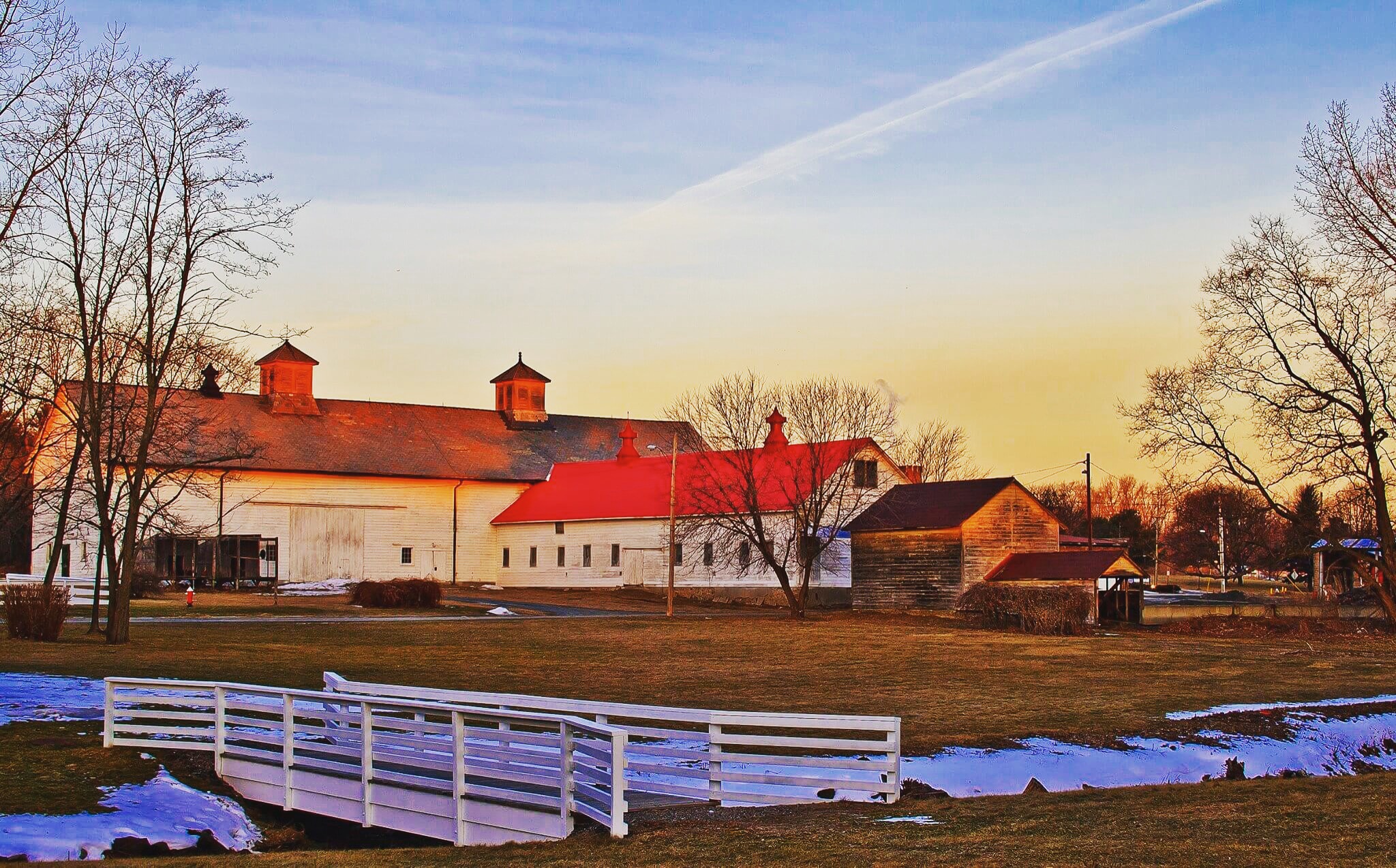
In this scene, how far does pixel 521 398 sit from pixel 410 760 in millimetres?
64817

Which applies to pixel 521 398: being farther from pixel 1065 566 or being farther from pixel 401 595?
pixel 1065 566

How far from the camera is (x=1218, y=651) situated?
123ft

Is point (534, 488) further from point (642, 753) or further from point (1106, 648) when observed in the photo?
point (642, 753)

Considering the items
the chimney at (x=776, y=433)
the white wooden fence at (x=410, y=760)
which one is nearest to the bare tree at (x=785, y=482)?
the chimney at (x=776, y=433)

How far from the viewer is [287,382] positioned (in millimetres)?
71688

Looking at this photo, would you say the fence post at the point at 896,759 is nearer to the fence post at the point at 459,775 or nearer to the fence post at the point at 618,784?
the fence post at the point at 618,784

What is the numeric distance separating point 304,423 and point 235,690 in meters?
53.5

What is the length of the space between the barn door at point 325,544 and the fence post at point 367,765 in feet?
171

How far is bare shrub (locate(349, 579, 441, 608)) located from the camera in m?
52.5

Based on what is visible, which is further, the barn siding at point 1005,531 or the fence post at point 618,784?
the barn siding at point 1005,531

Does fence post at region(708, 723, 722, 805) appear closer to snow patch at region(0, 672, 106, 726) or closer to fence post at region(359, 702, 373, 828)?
fence post at region(359, 702, 373, 828)

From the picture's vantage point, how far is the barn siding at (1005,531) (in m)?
53.7

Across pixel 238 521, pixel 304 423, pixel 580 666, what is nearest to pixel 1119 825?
pixel 580 666

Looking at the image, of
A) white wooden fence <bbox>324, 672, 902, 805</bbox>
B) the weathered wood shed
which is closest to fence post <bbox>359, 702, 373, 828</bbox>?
white wooden fence <bbox>324, 672, 902, 805</bbox>
